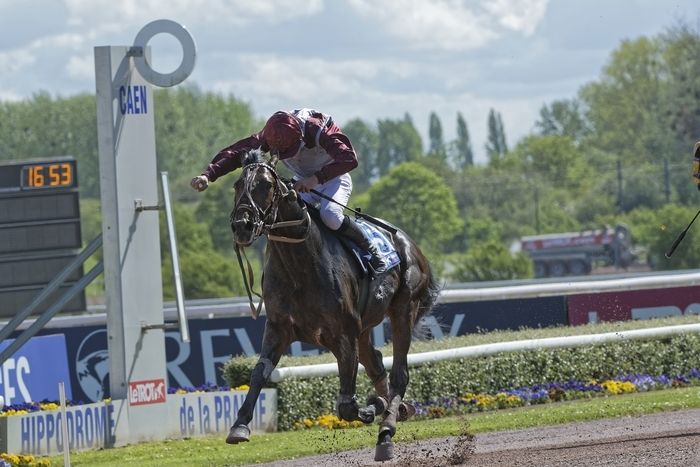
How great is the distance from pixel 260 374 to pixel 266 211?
1.09 metres

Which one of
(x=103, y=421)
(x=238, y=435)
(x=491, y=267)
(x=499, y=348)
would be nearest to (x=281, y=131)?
(x=238, y=435)

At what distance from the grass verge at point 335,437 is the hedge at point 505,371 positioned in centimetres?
43

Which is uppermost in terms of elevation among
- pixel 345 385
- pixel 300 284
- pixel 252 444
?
pixel 300 284

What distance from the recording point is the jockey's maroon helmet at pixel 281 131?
9547 millimetres

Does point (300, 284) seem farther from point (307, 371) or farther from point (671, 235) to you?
point (671, 235)

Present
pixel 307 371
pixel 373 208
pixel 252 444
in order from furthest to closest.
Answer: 1. pixel 373 208
2. pixel 307 371
3. pixel 252 444

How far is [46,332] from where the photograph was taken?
1652 cm

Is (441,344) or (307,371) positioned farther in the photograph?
(441,344)

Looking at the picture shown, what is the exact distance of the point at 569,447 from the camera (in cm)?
1084

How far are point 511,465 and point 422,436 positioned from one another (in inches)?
107

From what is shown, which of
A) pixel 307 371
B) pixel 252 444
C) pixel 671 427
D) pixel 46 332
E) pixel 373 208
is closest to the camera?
pixel 671 427

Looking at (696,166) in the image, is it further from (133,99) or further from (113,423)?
(113,423)

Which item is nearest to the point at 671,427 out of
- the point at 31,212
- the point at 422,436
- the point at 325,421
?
the point at 422,436

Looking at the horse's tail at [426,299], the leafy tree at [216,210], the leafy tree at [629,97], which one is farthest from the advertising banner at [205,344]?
the leafy tree at [629,97]
